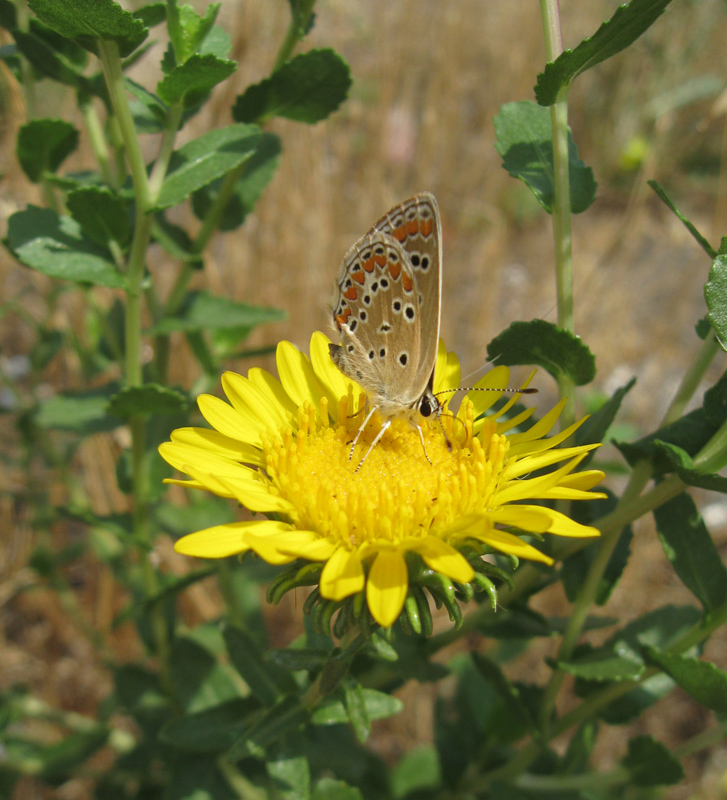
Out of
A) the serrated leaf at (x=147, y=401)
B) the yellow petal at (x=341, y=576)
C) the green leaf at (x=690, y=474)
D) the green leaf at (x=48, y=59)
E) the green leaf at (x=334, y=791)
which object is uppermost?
A: the green leaf at (x=48, y=59)

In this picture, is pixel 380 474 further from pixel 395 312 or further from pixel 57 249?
pixel 57 249

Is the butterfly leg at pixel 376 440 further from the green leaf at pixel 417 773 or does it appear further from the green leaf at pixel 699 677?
the green leaf at pixel 417 773

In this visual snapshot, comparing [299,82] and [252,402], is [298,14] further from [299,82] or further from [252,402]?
[252,402]

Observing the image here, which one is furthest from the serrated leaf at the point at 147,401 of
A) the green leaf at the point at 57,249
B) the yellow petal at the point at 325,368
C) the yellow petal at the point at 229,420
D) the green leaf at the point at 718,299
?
the green leaf at the point at 718,299

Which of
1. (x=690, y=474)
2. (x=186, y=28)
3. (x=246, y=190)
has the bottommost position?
(x=690, y=474)

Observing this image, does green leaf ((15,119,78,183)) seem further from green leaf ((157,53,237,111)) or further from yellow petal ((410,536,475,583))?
yellow petal ((410,536,475,583))

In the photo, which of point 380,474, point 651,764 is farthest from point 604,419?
point 651,764
